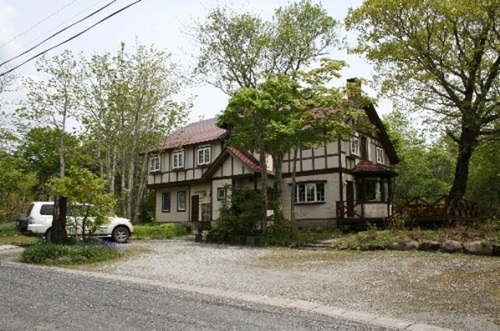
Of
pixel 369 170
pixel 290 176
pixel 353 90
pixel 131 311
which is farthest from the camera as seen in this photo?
pixel 290 176

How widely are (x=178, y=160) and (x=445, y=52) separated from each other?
19.6m

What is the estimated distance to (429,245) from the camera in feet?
51.5

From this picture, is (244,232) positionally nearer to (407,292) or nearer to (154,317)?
(407,292)

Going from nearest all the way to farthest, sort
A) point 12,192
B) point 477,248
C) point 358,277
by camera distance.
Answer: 1. point 358,277
2. point 477,248
3. point 12,192

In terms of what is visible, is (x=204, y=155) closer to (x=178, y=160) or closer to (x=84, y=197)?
(x=178, y=160)

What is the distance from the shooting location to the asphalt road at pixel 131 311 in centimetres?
640

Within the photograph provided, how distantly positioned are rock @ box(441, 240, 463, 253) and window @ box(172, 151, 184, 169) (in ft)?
71.4

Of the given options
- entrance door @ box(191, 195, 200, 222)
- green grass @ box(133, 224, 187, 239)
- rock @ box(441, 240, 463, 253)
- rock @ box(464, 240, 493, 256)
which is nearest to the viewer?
rock @ box(464, 240, 493, 256)

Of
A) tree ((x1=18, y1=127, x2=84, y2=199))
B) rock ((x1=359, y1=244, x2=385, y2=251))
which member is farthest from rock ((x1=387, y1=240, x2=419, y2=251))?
tree ((x1=18, y1=127, x2=84, y2=199))

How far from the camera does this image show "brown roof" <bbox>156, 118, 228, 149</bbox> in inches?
1271

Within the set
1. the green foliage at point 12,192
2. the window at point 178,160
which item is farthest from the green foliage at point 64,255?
the window at point 178,160

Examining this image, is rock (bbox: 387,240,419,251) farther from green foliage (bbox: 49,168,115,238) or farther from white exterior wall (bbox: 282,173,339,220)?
green foliage (bbox: 49,168,115,238)

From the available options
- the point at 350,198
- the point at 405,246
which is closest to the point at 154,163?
the point at 350,198

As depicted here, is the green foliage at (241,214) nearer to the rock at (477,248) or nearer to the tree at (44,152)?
the rock at (477,248)
